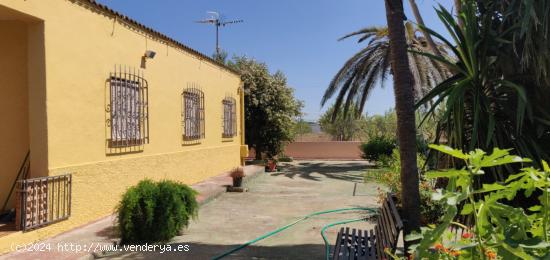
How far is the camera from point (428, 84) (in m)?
14.4

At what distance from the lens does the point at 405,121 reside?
4.39 metres

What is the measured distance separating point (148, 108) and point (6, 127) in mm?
3026

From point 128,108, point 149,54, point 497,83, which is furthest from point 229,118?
point 497,83

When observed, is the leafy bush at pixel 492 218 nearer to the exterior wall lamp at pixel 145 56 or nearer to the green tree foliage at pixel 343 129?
the exterior wall lamp at pixel 145 56

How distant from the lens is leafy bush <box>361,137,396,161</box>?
19.1 metres

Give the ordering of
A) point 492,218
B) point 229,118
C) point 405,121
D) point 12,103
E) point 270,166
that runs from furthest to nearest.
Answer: point 270,166
point 229,118
point 12,103
point 405,121
point 492,218

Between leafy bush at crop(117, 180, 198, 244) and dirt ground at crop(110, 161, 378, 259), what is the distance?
0.28 metres

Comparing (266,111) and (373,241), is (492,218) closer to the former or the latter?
(373,241)

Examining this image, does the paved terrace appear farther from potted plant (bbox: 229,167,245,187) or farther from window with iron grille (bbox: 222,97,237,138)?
window with iron grille (bbox: 222,97,237,138)

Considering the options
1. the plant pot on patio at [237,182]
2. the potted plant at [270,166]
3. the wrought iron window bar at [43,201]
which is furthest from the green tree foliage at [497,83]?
the potted plant at [270,166]

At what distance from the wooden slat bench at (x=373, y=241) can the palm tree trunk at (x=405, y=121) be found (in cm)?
22

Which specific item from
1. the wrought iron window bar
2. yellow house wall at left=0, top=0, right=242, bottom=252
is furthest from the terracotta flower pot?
the wrought iron window bar

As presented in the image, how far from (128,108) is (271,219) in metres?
3.68

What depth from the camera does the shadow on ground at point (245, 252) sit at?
532 cm
